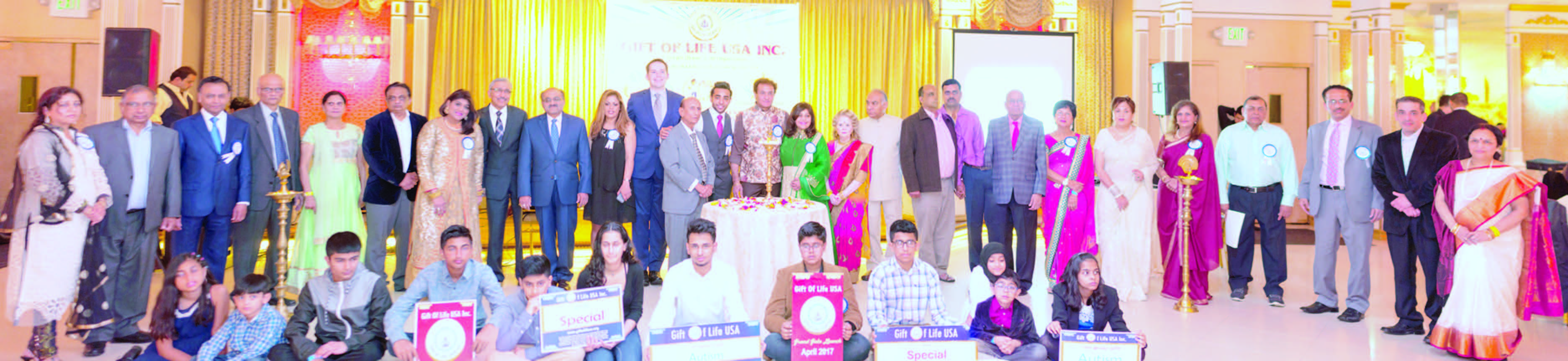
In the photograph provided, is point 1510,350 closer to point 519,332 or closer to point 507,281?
point 519,332

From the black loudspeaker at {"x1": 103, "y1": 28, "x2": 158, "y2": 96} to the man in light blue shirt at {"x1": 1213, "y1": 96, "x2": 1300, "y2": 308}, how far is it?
5495 mm

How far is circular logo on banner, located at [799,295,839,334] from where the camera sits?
3084 mm

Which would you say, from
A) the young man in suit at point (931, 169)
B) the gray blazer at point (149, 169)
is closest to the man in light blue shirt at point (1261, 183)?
the young man in suit at point (931, 169)

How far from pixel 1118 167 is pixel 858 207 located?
4.40 ft

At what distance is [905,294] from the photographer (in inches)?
133

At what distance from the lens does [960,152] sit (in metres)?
5.48

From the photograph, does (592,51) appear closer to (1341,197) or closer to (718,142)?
(718,142)

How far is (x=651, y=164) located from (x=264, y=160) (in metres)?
1.85

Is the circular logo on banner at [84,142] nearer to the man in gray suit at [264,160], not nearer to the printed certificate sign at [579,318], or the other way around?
the man in gray suit at [264,160]

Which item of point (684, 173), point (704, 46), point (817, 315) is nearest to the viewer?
point (817, 315)

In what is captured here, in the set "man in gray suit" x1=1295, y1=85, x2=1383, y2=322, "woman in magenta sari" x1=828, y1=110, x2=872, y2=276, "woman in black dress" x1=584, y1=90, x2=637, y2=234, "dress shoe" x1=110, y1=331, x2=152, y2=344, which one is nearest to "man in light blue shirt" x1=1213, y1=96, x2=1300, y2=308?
"man in gray suit" x1=1295, y1=85, x2=1383, y2=322

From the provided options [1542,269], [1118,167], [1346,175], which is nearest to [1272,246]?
[1346,175]

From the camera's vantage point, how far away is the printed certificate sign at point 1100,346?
285 centimetres

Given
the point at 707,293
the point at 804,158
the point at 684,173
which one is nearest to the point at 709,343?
the point at 707,293
